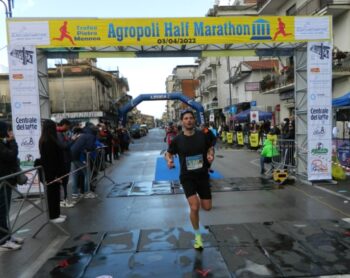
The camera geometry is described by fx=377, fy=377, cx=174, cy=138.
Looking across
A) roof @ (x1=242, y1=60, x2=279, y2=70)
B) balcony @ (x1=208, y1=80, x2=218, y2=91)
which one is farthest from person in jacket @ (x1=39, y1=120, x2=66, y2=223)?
balcony @ (x1=208, y1=80, x2=218, y2=91)

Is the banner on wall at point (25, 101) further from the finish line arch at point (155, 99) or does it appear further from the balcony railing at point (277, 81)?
the finish line arch at point (155, 99)

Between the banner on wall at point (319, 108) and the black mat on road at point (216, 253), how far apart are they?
4.19m

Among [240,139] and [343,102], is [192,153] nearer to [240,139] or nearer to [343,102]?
[343,102]

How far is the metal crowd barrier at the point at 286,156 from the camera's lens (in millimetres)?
11422

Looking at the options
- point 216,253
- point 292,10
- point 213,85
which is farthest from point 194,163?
point 213,85

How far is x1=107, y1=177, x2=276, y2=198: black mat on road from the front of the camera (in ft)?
32.1

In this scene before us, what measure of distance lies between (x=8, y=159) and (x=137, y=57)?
569cm

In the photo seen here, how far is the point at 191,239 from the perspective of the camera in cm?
567

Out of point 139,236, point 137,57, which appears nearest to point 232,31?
point 137,57

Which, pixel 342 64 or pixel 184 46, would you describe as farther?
pixel 342 64

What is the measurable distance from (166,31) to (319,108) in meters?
4.60

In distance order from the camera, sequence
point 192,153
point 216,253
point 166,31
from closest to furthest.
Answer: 1. point 216,253
2. point 192,153
3. point 166,31

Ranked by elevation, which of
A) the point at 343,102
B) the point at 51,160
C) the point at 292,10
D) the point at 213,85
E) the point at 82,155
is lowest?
the point at 82,155

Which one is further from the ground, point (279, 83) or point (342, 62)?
point (342, 62)
